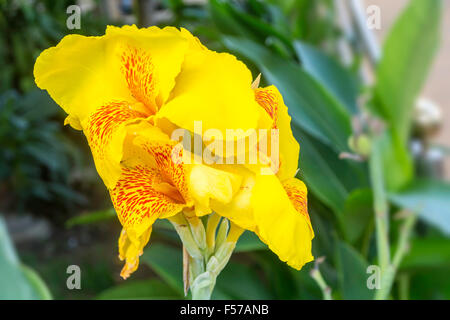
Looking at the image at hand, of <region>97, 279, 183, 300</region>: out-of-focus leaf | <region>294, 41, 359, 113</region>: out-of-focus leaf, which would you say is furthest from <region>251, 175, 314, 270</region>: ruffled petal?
<region>294, 41, 359, 113</region>: out-of-focus leaf

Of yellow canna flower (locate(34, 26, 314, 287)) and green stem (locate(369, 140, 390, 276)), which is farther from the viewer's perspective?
green stem (locate(369, 140, 390, 276))

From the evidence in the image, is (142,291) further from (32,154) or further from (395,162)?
(32,154)

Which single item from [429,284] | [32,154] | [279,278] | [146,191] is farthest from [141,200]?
[32,154]

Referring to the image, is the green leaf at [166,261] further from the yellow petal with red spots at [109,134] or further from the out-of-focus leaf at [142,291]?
the yellow petal with red spots at [109,134]

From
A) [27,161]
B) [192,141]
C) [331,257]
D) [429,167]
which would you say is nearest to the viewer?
[192,141]

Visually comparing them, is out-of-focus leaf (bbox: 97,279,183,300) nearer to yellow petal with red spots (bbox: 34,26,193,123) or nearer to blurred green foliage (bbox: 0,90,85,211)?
yellow petal with red spots (bbox: 34,26,193,123)

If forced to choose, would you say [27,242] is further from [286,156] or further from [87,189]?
[286,156]

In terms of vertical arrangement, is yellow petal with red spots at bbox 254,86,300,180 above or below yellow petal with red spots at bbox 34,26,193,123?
below
